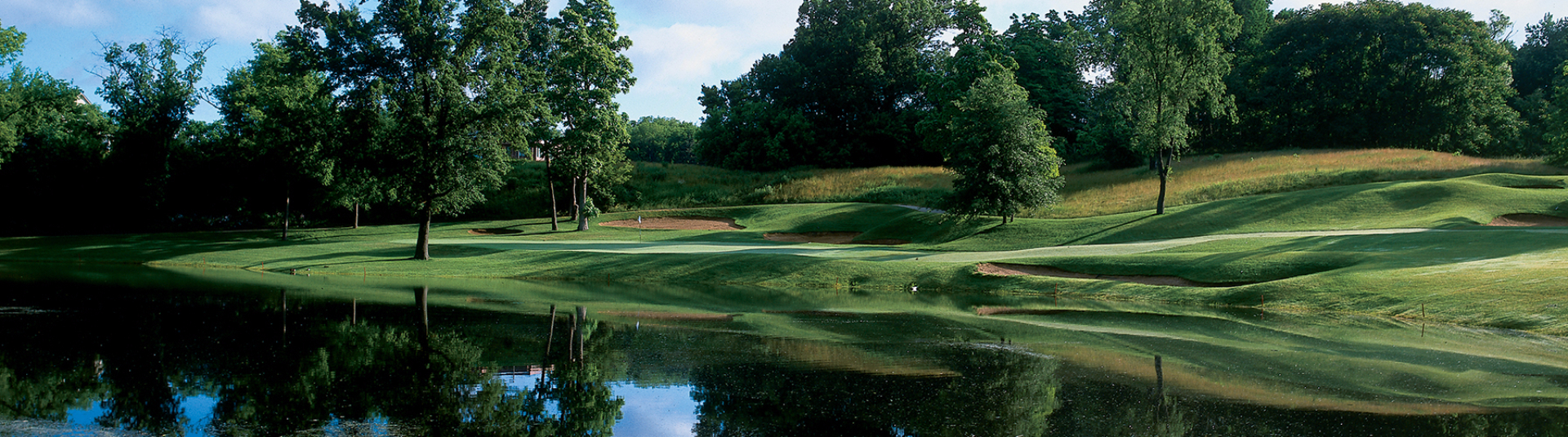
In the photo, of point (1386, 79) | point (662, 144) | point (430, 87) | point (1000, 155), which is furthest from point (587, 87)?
point (662, 144)

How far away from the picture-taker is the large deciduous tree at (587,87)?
154 feet

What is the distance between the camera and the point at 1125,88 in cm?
4156

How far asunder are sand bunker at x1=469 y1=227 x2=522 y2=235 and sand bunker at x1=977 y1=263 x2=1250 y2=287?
28922 millimetres

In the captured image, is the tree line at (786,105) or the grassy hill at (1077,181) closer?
the tree line at (786,105)

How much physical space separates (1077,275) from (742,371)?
1835 cm

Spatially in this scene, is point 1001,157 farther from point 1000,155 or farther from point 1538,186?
point 1538,186

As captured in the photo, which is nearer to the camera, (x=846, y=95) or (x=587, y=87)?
(x=587, y=87)

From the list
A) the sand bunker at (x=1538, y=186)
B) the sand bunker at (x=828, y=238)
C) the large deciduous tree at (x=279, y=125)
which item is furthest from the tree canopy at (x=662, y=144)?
the sand bunker at (x=1538, y=186)

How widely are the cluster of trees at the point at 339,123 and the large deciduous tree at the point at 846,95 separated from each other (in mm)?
22651

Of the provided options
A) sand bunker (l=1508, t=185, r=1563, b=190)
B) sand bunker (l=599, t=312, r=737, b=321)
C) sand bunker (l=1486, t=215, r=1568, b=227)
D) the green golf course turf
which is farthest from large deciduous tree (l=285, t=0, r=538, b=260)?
sand bunker (l=1508, t=185, r=1563, b=190)

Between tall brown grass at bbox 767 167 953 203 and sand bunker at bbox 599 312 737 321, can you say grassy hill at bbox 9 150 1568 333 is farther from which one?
sand bunker at bbox 599 312 737 321

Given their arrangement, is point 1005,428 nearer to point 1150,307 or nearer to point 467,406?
point 467,406

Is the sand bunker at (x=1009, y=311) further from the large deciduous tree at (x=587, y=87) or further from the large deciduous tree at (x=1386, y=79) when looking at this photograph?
the large deciduous tree at (x=1386, y=79)

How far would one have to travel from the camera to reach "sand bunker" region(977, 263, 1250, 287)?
26859 millimetres
